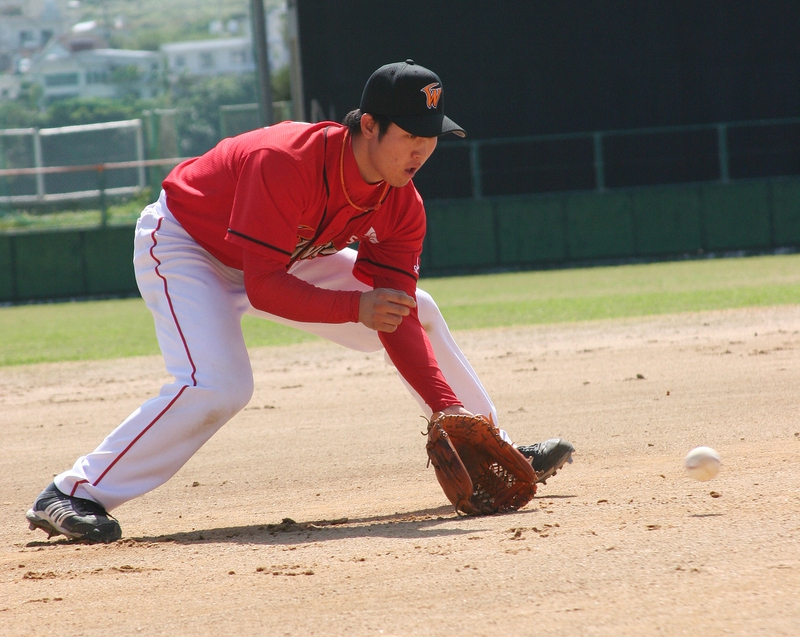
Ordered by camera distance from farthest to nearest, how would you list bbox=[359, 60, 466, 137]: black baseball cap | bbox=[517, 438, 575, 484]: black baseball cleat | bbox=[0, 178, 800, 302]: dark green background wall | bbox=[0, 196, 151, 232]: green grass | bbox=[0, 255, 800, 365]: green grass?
bbox=[0, 196, 151, 232]: green grass
bbox=[0, 178, 800, 302]: dark green background wall
bbox=[0, 255, 800, 365]: green grass
bbox=[517, 438, 575, 484]: black baseball cleat
bbox=[359, 60, 466, 137]: black baseball cap

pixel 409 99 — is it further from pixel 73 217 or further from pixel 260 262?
pixel 73 217

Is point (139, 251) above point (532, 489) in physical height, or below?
above

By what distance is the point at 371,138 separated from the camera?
10.6ft

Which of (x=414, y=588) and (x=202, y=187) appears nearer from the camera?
(x=414, y=588)

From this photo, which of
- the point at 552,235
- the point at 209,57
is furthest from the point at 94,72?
the point at 552,235

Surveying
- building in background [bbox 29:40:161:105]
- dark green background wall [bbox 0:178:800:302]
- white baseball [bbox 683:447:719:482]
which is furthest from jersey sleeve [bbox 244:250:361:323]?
building in background [bbox 29:40:161:105]

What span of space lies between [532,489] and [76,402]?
14.1 feet

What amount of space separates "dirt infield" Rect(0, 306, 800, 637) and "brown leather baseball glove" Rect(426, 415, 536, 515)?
92 millimetres

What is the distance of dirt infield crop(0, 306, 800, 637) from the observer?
2316 mm

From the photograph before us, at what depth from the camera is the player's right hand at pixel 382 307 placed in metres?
3.16

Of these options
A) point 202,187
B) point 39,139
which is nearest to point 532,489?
point 202,187

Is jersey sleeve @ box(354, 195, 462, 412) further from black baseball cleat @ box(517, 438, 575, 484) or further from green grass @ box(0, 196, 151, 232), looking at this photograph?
green grass @ box(0, 196, 151, 232)

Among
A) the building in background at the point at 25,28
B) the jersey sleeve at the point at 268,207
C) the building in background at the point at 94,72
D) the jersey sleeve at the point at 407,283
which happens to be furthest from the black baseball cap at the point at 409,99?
the building in background at the point at 25,28

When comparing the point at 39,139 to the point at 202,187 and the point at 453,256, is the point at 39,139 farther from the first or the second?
the point at 202,187
